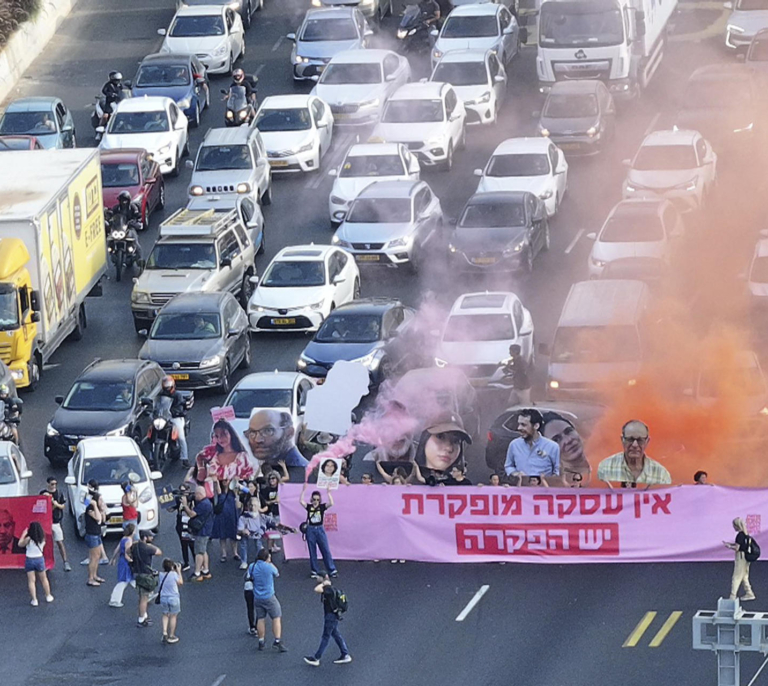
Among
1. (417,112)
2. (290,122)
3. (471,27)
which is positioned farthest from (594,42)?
(290,122)

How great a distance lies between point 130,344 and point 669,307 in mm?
9639

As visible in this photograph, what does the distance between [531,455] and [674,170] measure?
55.1 feet

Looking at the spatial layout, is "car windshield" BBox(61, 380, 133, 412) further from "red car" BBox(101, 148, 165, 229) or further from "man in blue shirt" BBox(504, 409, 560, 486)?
"red car" BBox(101, 148, 165, 229)

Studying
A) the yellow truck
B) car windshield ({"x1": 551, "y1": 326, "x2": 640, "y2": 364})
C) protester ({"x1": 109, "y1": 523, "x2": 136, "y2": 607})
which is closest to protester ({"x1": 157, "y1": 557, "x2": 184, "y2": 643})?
protester ({"x1": 109, "y1": 523, "x2": 136, "y2": 607})

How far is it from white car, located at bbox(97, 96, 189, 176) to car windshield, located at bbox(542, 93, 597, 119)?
320 inches

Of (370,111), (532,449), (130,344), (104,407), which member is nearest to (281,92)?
(370,111)

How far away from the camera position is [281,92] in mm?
52156

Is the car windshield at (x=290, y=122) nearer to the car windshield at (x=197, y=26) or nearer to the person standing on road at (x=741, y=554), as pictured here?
the car windshield at (x=197, y=26)

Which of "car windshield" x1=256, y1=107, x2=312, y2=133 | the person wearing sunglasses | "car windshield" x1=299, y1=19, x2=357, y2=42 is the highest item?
the person wearing sunglasses

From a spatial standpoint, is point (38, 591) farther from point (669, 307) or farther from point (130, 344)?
point (669, 307)

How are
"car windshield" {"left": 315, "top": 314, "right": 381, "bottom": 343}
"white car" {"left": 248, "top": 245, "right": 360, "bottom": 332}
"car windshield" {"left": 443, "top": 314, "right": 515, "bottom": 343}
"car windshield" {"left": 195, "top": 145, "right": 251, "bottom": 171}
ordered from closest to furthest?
"car windshield" {"left": 443, "top": 314, "right": 515, "bottom": 343}, "car windshield" {"left": 315, "top": 314, "right": 381, "bottom": 343}, "white car" {"left": 248, "top": 245, "right": 360, "bottom": 332}, "car windshield" {"left": 195, "top": 145, "right": 251, "bottom": 171}

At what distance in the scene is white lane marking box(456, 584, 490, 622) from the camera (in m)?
26.4

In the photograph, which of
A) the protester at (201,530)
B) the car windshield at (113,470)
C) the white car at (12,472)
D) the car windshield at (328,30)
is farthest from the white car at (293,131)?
the protester at (201,530)

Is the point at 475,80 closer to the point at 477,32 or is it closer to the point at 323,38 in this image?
the point at 477,32
